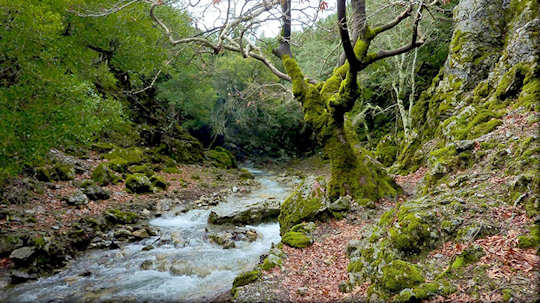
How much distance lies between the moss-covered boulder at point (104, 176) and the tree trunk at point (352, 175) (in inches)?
370

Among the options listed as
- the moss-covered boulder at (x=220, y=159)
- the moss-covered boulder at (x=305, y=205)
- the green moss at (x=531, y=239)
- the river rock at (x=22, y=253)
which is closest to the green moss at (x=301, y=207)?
the moss-covered boulder at (x=305, y=205)

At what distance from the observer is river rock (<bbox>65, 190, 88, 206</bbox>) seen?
9.48 metres

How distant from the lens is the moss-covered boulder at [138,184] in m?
12.7

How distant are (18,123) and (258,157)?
26.7 meters

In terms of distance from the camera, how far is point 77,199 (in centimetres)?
966

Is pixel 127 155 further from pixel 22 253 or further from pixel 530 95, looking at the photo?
pixel 530 95

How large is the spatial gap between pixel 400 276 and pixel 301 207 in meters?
4.61

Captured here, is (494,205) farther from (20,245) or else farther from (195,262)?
(20,245)

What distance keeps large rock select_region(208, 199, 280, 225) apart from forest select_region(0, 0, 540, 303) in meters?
0.08

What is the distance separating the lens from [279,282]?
16.4 ft

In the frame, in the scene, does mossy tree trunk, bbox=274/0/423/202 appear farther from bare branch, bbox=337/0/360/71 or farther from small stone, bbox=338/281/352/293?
small stone, bbox=338/281/352/293

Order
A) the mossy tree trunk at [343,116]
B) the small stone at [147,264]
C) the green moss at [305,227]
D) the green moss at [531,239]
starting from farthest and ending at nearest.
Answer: the mossy tree trunk at [343,116] → the green moss at [305,227] → the small stone at [147,264] → the green moss at [531,239]

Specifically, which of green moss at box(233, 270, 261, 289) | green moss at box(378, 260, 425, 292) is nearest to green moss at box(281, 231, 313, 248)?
green moss at box(233, 270, 261, 289)

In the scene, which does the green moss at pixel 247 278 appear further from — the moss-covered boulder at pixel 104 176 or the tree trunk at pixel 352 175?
the moss-covered boulder at pixel 104 176
